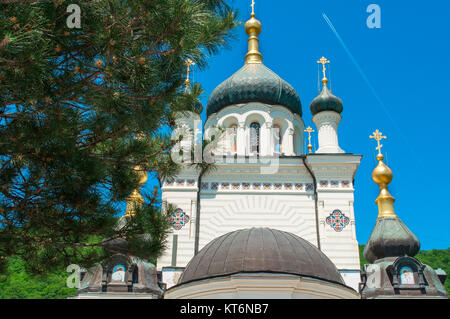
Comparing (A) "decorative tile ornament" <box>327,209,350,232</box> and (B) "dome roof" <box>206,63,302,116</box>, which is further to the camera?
(B) "dome roof" <box>206,63,302,116</box>

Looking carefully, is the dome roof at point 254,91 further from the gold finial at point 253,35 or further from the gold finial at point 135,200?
the gold finial at point 135,200

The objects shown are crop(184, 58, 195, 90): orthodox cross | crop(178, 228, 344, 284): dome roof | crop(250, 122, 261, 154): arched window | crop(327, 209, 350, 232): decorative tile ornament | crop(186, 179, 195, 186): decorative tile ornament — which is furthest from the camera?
crop(250, 122, 261, 154): arched window

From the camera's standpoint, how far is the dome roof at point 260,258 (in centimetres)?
884

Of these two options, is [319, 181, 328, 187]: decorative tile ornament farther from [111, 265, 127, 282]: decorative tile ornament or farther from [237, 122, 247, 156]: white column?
[111, 265, 127, 282]: decorative tile ornament

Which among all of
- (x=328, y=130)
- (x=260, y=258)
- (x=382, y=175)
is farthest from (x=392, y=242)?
(x=260, y=258)

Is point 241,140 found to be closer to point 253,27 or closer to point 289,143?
point 289,143

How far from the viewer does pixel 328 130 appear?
15.8 metres

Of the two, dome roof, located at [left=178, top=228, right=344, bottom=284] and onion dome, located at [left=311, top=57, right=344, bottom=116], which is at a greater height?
onion dome, located at [left=311, top=57, right=344, bottom=116]

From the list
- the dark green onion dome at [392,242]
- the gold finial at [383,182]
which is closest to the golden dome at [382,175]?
the gold finial at [383,182]

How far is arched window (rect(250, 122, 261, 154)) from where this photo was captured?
54.1 feet

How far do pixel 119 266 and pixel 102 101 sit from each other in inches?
369

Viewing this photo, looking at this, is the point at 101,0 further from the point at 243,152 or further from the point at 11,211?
the point at 243,152

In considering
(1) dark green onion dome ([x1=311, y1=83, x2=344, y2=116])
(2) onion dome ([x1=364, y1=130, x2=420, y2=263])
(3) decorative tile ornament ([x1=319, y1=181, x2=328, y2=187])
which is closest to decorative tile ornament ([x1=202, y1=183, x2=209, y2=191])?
(3) decorative tile ornament ([x1=319, y1=181, x2=328, y2=187])

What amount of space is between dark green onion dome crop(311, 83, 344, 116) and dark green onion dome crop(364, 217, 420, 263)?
4074 millimetres
